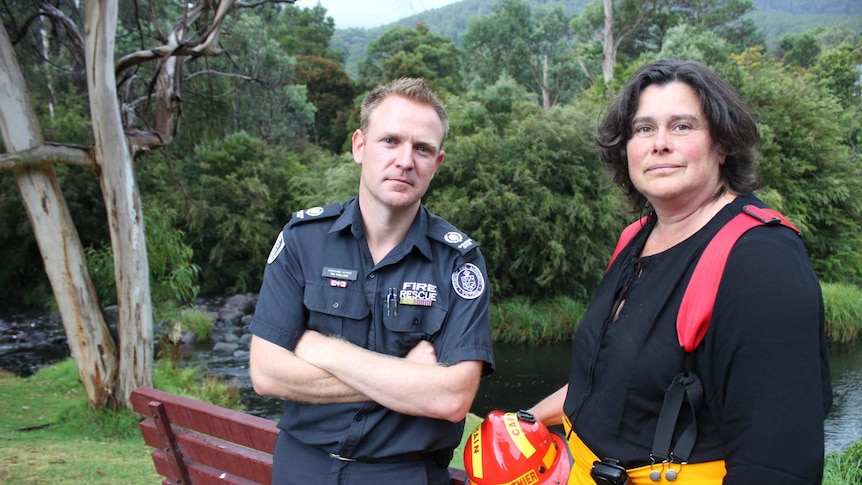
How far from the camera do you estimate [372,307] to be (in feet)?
6.91

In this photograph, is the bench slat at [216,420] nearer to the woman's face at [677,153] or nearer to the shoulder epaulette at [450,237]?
the shoulder epaulette at [450,237]

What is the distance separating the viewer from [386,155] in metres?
2.11

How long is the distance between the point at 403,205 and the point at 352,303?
0.34 m

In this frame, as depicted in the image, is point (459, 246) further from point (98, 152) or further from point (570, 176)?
point (570, 176)

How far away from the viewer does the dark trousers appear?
→ 1959 mm

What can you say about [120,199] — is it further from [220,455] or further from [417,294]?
[417,294]

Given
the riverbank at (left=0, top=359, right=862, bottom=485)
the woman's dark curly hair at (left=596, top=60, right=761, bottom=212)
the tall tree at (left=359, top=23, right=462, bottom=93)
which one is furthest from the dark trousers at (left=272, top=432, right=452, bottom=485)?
the tall tree at (left=359, top=23, right=462, bottom=93)

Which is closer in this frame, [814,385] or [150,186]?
[814,385]

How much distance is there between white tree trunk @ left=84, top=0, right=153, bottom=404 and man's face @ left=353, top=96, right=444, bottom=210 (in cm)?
546

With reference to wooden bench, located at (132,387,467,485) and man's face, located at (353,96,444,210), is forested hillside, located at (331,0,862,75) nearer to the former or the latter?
wooden bench, located at (132,387,467,485)

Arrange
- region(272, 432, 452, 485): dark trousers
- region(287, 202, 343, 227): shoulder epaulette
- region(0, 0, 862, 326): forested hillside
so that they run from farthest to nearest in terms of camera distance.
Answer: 1. region(0, 0, 862, 326): forested hillside
2. region(287, 202, 343, 227): shoulder epaulette
3. region(272, 432, 452, 485): dark trousers

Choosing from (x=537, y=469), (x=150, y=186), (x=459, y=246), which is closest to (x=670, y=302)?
(x=537, y=469)

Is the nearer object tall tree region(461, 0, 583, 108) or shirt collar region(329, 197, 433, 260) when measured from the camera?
shirt collar region(329, 197, 433, 260)

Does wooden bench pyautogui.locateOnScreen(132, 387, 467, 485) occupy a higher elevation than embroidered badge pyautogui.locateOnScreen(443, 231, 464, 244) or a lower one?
lower
